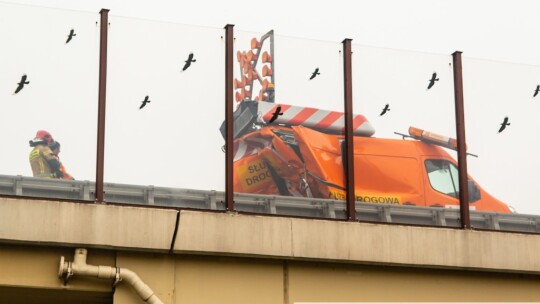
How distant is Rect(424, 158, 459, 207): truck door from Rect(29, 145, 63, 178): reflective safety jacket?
5394 mm

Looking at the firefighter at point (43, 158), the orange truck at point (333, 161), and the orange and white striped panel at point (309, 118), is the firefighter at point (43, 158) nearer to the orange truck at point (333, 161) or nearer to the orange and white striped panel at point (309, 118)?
the orange truck at point (333, 161)

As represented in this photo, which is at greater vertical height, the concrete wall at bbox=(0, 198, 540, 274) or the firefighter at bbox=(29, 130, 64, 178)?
the firefighter at bbox=(29, 130, 64, 178)

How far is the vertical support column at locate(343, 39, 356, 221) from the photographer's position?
17.2 metres

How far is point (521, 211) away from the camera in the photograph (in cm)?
1809

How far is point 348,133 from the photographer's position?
57.6 feet

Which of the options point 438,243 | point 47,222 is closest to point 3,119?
point 47,222

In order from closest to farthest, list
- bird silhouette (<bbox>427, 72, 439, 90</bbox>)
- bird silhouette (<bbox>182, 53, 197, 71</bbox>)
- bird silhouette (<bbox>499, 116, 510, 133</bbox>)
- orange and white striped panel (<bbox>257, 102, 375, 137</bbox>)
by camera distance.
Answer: bird silhouette (<bbox>182, 53, 197, 71</bbox>) < orange and white striped panel (<bbox>257, 102, 375, 137</bbox>) < bird silhouette (<bbox>427, 72, 439, 90</bbox>) < bird silhouette (<bbox>499, 116, 510, 133</bbox>)

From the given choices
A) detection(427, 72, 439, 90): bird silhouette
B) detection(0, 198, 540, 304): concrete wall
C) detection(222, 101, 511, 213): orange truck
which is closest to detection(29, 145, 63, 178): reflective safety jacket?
detection(0, 198, 540, 304): concrete wall

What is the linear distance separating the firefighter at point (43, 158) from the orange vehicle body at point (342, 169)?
8.14 feet

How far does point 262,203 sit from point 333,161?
1.35 m

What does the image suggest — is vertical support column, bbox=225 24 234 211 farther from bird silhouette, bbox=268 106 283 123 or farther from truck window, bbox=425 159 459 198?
truck window, bbox=425 159 459 198

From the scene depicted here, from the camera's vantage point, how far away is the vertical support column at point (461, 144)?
1778 cm

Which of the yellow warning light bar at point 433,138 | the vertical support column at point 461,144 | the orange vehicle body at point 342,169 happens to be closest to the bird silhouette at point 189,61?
Answer: the orange vehicle body at point 342,169

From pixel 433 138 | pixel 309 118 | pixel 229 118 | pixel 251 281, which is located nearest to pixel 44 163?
pixel 229 118
